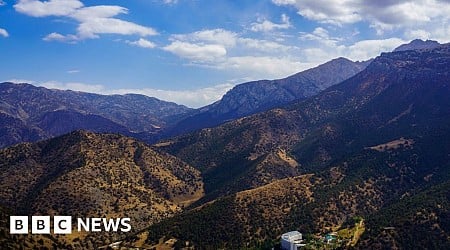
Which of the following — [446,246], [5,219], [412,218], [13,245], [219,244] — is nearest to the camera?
[13,245]

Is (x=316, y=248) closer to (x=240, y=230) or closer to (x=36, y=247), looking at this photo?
(x=240, y=230)

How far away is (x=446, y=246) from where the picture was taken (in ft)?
533

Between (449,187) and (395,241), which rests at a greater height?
(449,187)

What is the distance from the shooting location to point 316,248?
164 metres

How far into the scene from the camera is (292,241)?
168 m

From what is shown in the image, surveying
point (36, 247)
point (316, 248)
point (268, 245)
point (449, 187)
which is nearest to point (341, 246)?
point (316, 248)

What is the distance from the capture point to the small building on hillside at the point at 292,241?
167 m

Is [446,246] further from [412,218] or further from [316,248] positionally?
[316,248]

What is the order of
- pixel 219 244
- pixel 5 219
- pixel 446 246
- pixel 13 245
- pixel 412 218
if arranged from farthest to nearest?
pixel 219 244 < pixel 412 218 < pixel 446 246 < pixel 5 219 < pixel 13 245

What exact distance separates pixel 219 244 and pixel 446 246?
76121mm

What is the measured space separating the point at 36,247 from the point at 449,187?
14740 centimetres

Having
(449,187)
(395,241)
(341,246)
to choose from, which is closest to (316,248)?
(341,246)

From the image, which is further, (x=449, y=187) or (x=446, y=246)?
(x=449, y=187)

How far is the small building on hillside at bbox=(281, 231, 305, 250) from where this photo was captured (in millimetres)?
167000
